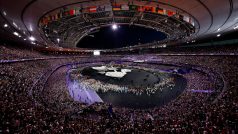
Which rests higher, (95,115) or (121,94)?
(121,94)

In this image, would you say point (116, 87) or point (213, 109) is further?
point (116, 87)

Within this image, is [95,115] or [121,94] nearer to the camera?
[95,115]

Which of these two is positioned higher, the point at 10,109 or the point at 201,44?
the point at 201,44

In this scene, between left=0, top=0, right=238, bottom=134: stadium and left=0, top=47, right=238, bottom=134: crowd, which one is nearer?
left=0, top=47, right=238, bottom=134: crowd

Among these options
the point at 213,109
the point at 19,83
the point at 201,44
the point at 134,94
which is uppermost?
the point at 201,44

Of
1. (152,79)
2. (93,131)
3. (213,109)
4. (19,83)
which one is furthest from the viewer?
(152,79)

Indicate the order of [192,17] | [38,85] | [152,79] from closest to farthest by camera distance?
1. [192,17]
2. [38,85]
3. [152,79]

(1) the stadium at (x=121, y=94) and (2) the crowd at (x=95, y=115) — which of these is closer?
(2) the crowd at (x=95, y=115)

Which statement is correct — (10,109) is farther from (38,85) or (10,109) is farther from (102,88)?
(102,88)

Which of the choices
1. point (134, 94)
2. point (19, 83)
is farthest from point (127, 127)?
point (134, 94)
